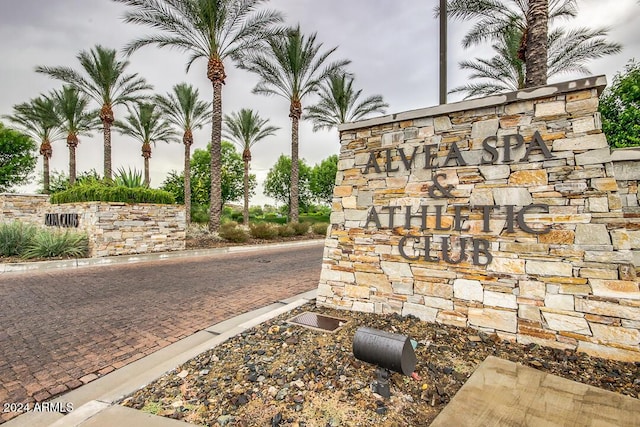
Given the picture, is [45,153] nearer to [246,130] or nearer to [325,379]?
[246,130]

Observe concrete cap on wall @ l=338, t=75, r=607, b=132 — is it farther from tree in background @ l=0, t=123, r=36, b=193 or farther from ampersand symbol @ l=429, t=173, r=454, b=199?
tree in background @ l=0, t=123, r=36, b=193

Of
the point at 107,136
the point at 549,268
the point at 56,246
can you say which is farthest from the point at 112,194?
the point at 549,268

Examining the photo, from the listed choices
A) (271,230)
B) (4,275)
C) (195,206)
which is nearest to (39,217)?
(4,275)

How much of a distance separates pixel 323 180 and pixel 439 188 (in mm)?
37635

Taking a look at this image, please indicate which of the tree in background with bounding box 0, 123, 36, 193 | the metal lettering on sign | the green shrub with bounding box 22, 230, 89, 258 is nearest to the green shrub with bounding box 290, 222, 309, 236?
the metal lettering on sign

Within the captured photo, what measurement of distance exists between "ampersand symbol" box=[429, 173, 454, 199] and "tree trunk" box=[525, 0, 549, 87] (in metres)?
5.11

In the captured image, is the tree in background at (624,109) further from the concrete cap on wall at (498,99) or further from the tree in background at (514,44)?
the concrete cap on wall at (498,99)

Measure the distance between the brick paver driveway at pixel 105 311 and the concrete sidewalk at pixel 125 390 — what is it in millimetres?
180

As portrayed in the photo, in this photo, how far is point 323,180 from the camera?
41188 mm

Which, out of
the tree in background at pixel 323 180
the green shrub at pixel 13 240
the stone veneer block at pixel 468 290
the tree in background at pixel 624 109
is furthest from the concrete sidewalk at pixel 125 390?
the tree in background at pixel 323 180

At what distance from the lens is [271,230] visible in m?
16.1

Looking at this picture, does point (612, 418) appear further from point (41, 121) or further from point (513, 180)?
point (41, 121)

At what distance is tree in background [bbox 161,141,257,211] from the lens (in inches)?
1297

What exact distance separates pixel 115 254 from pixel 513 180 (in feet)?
36.2
